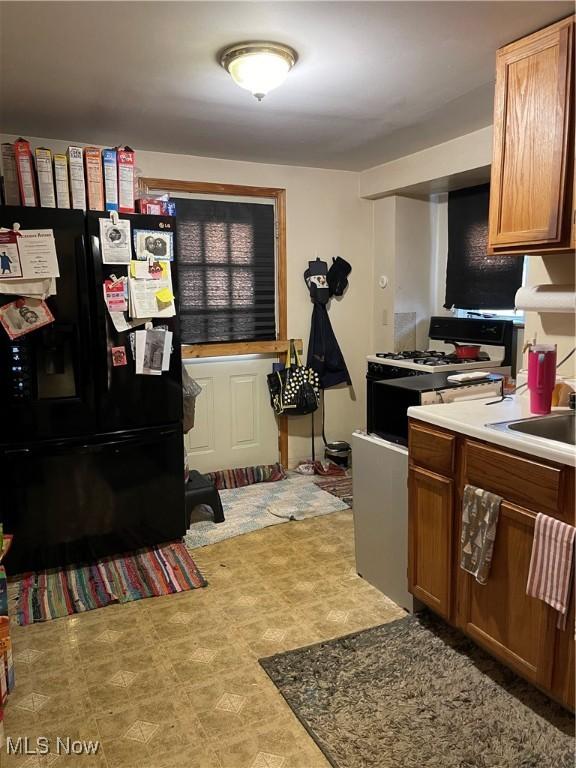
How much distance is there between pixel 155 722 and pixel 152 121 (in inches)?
112

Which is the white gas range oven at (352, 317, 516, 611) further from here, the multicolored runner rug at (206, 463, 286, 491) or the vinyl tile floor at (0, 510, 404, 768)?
the multicolored runner rug at (206, 463, 286, 491)

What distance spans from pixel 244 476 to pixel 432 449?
2255 millimetres

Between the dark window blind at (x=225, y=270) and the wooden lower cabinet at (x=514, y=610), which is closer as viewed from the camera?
the wooden lower cabinet at (x=514, y=610)

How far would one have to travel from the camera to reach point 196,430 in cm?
413

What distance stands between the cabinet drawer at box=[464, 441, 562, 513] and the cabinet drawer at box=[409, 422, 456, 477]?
82 mm

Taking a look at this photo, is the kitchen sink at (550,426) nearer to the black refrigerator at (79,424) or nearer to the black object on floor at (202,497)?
the black refrigerator at (79,424)

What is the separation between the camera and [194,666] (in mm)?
2148

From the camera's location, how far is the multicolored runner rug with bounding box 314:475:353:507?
3.86 meters

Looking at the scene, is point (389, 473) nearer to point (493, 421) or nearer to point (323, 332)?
point (493, 421)

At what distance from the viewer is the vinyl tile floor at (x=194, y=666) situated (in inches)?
69.0

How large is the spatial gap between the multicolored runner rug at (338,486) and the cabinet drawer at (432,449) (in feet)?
5.08

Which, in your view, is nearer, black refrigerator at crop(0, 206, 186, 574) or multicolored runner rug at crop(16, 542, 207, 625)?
multicolored runner rug at crop(16, 542, 207, 625)

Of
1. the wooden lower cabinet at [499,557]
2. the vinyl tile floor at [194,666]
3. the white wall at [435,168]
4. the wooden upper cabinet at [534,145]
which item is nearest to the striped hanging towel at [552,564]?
the wooden lower cabinet at [499,557]

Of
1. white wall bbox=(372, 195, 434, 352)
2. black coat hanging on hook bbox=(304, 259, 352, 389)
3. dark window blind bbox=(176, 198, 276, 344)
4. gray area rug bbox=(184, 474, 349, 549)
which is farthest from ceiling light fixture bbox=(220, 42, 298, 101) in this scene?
gray area rug bbox=(184, 474, 349, 549)
